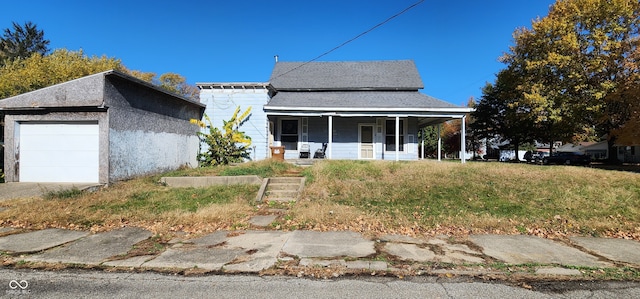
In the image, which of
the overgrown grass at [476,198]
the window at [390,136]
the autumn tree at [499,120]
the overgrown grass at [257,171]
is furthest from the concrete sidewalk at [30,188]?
the autumn tree at [499,120]

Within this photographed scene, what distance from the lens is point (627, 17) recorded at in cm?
2133

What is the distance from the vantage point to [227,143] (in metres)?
14.7

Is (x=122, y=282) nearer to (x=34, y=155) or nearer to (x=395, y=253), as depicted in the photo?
(x=395, y=253)

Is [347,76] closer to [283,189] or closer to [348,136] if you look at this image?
[348,136]

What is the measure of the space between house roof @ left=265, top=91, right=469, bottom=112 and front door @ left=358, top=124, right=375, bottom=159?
1.58m

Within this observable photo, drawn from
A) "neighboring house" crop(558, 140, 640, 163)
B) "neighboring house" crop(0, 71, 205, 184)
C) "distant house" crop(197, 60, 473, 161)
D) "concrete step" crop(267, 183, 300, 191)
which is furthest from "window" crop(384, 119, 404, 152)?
"neighboring house" crop(558, 140, 640, 163)

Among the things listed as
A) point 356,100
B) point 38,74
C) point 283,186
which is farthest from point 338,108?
point 38,74

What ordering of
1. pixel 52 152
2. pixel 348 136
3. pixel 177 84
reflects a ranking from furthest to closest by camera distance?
1. pixel 177 84
2. pixel 348 136
3. pixel 52 152

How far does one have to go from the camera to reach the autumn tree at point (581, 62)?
69.5 ft

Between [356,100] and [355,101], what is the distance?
0.22m

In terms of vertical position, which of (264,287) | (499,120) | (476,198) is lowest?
(264,287)

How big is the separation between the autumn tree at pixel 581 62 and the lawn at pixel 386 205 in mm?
14660

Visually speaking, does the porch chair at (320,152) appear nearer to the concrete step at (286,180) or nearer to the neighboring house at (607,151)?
the concrete step at (286,180)

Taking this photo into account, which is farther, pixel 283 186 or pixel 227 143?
pixel 227 143
